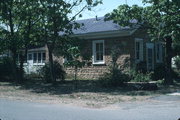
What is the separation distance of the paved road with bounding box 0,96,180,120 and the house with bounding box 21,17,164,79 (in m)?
11.2

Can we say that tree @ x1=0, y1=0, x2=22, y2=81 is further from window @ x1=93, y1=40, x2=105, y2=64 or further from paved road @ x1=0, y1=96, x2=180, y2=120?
paved road @ x1=0, y1=96, x2=180, y2=120

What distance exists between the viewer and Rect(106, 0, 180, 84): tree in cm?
1873

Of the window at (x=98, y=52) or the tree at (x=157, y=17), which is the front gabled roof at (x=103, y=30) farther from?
the tree at (x=157, y=17)

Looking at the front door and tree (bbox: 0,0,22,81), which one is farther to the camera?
the front door

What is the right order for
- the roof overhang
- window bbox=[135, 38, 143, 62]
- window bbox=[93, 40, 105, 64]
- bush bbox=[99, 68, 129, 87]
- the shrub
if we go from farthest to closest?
window bbox=[93, 40, 105, 64] < window bbox=[135, 38, 143, 62] < the shrub < the roof overhang < bush bbox=[99, 68, 129, 87]

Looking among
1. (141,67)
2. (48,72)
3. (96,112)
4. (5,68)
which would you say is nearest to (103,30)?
(141,67)

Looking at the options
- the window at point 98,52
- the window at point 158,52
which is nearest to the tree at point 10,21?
the window at point 98,52

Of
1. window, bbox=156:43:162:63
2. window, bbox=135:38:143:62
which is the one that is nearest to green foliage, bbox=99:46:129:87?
window, bbox=135:38:143:62

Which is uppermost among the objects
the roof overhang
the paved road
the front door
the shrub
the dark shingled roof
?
the dark shingled roof

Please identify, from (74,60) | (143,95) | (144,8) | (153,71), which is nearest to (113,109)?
(143,95)

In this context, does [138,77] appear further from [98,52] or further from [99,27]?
[99,27]

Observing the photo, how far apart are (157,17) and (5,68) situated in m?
13.5

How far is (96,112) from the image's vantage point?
37.5 ft

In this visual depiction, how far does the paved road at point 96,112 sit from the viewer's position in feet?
33.7
